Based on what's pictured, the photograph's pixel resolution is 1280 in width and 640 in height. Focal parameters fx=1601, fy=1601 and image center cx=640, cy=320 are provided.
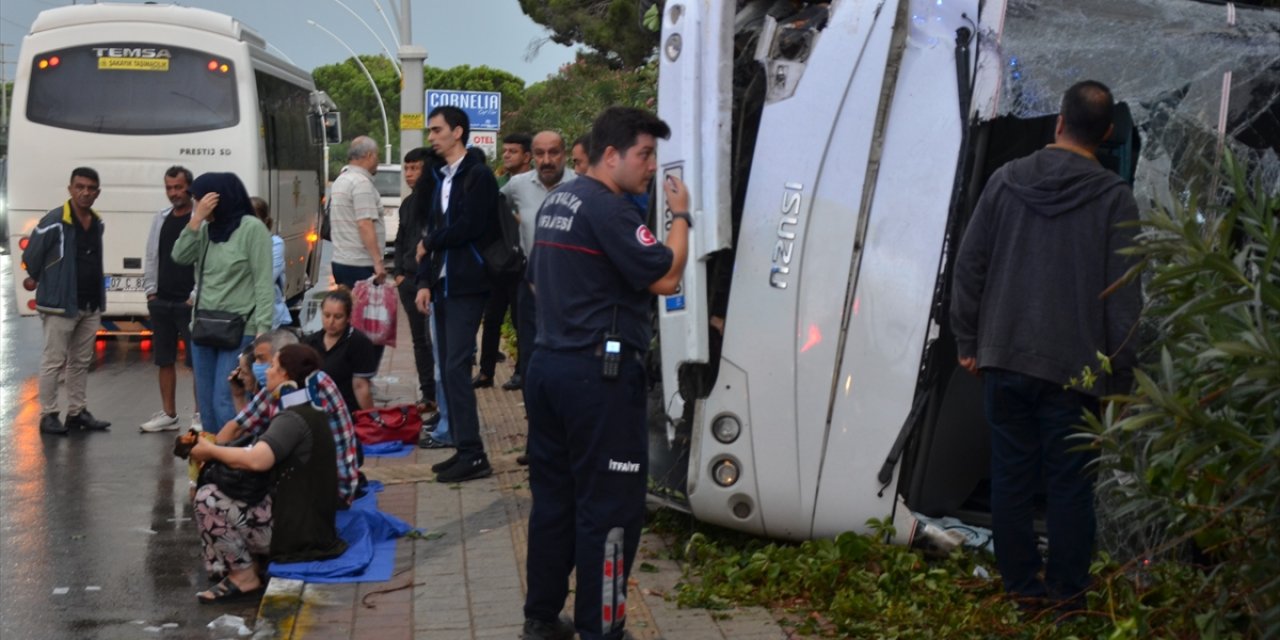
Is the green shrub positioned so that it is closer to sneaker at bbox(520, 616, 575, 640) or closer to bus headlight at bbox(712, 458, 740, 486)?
sneaker at bbox(520, 616, 575, 640)

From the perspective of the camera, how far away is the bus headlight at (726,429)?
20.5 feet

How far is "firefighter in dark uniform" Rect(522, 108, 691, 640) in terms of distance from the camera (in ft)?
16.6

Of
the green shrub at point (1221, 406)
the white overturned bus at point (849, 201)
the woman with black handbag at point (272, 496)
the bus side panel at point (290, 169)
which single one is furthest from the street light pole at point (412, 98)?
the green shrub at point (1221, 406)

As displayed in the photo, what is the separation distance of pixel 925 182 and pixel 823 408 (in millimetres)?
938

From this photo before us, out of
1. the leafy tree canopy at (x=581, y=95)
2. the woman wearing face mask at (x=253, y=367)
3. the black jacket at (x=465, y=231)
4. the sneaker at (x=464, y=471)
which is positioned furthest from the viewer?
the leafy tree canopy at (x=581, y=95)

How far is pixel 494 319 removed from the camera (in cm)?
1168

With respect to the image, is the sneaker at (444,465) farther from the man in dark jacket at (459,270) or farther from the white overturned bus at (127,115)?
the white overturned bus at (127,115)

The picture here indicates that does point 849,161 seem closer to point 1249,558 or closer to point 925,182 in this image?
point 925,182

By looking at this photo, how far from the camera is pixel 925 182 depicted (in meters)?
5.96

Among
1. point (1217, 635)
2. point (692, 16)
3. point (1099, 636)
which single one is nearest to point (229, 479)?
point (692, 16)

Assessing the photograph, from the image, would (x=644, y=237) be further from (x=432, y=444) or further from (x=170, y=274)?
(x=170, y=274)

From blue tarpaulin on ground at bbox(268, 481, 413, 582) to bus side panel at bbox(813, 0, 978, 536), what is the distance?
2105 mm

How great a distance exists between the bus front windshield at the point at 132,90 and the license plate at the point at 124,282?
5.38ft

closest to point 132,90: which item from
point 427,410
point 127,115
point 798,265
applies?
point 127,115
